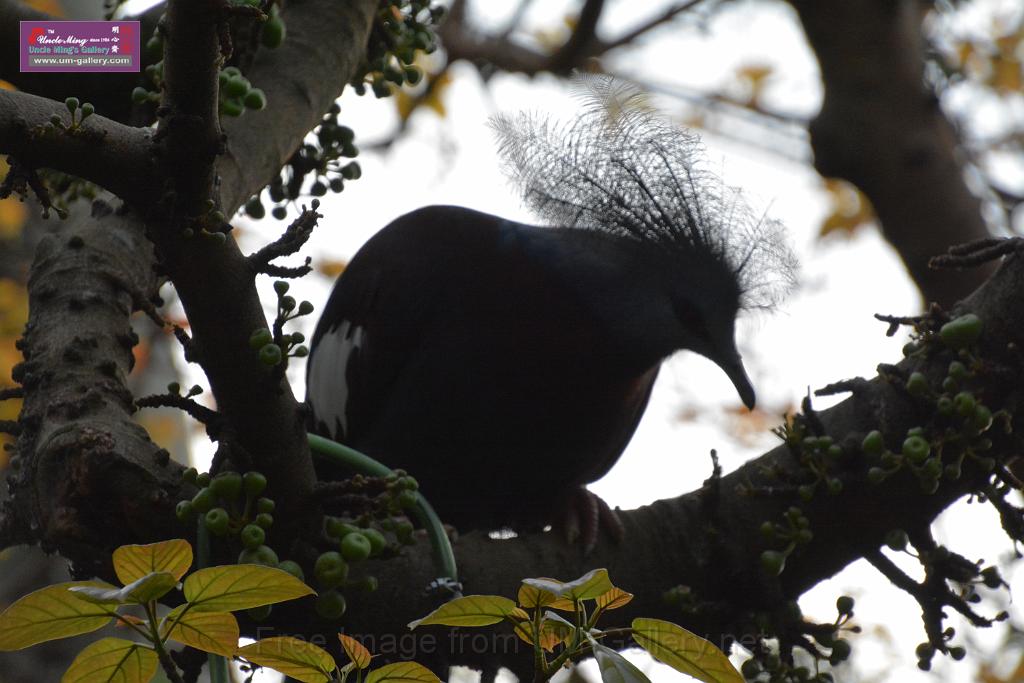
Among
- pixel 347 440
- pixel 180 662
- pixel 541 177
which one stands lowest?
pixel 180 662

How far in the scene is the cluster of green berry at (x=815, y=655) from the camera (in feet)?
5.82

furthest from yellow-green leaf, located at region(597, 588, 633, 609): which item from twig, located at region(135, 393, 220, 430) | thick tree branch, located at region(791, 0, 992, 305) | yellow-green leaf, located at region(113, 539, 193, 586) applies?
thick tree branch, located at region(791, 0, 992, 305)

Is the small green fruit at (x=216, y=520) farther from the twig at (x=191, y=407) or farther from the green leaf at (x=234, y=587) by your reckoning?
the green leaf at (x=234, y=587)

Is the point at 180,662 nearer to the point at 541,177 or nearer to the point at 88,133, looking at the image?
the point at 88,133

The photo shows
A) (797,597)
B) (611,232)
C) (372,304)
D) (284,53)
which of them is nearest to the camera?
(797,597)

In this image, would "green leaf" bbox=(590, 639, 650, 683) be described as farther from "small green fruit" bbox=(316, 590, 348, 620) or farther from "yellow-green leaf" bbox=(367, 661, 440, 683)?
"small green fruit" bbox=(316, 590, 348, 620)

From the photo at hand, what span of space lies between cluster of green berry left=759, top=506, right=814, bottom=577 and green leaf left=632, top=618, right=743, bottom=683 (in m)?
0.90

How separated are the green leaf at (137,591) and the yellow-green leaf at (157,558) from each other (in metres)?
0.06

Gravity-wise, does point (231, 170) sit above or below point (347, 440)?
above

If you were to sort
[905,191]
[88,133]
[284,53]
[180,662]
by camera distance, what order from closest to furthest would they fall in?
[88,133] → [180,662] → [284,53] → [905,191]

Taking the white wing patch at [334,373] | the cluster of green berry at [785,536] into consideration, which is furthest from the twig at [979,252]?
the white wing patch at [334,373]

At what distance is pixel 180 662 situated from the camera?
1554 mm

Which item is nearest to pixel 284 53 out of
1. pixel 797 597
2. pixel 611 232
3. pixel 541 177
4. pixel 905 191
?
pixel 541 177

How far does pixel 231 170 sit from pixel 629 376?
108cm
